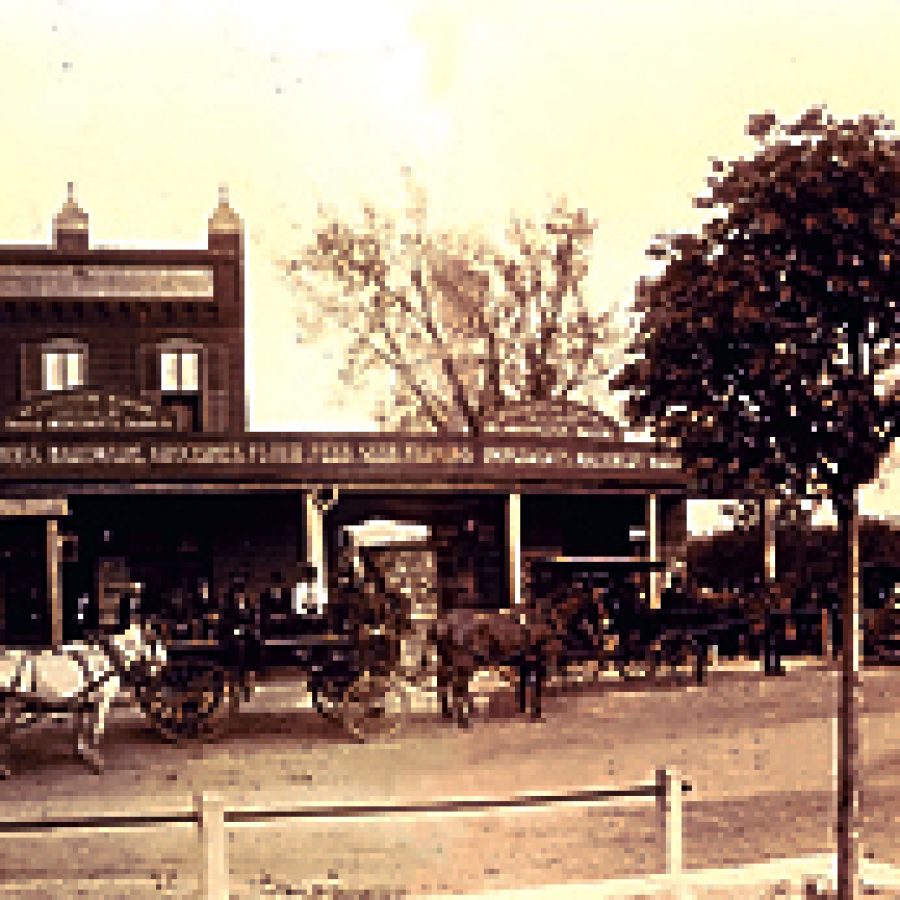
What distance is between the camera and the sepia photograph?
20.6 feet

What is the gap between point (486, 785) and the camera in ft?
33.9

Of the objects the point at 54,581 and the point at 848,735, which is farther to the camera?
the point at 54,581

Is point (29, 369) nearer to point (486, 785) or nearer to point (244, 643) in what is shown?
point (244, 643)

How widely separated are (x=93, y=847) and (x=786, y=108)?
751 cm

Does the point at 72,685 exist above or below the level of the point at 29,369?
below

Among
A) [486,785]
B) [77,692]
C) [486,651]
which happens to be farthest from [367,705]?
[77,692]

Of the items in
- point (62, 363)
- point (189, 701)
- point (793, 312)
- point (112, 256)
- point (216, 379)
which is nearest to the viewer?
point (793, 312)

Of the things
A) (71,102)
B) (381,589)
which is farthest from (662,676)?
(71,102)

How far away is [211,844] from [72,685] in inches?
219

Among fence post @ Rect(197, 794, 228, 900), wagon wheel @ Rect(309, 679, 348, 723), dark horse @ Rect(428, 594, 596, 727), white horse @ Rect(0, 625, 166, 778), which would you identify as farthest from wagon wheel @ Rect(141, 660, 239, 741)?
fence post @ Rect(197, 794, 228, 900)

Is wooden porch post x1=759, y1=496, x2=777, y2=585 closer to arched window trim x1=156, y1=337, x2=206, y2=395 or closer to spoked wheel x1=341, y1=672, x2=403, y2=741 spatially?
spoked wheel x1=341, y1=672, x2=403, y2=741

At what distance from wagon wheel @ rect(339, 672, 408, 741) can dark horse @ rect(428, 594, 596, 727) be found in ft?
1.97

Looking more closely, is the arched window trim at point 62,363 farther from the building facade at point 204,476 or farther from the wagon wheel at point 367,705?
the wagon wheel at point 367,705

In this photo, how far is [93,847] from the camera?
817 centimetres
